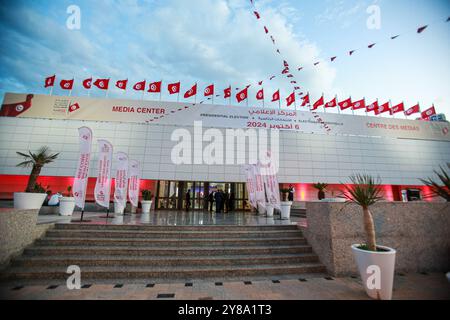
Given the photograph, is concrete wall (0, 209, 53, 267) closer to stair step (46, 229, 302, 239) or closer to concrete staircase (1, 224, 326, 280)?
concrete staircase (1, 224, 326, 280)

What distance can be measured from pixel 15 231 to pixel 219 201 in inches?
358

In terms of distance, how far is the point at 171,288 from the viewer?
3.03 metres

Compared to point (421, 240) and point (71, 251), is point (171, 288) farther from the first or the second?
point (421, 240)

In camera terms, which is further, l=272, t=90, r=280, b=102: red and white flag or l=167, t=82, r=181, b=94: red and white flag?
l=272, t=90, r=280, b=102: red and white flag

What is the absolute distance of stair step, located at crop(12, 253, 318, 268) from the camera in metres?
3.52

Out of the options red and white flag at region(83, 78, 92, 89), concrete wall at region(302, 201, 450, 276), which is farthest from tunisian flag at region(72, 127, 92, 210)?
red and white flag at region(83, 78, 92, 89)

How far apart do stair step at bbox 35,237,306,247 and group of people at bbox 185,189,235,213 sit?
7.29 meters

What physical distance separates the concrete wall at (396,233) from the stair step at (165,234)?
1091mm

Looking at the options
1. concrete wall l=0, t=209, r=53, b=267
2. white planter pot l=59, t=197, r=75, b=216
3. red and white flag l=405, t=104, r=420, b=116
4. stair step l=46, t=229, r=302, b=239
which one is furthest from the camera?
red and white flag l=405, t=104, r=420, b=116

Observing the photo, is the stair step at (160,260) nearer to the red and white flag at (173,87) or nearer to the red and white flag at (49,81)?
the red and white flag at (173,87)

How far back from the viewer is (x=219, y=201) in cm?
1177

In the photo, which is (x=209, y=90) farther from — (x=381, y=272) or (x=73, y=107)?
(x=381, y=272)

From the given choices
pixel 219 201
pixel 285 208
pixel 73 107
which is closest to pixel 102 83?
pixel 73 107
